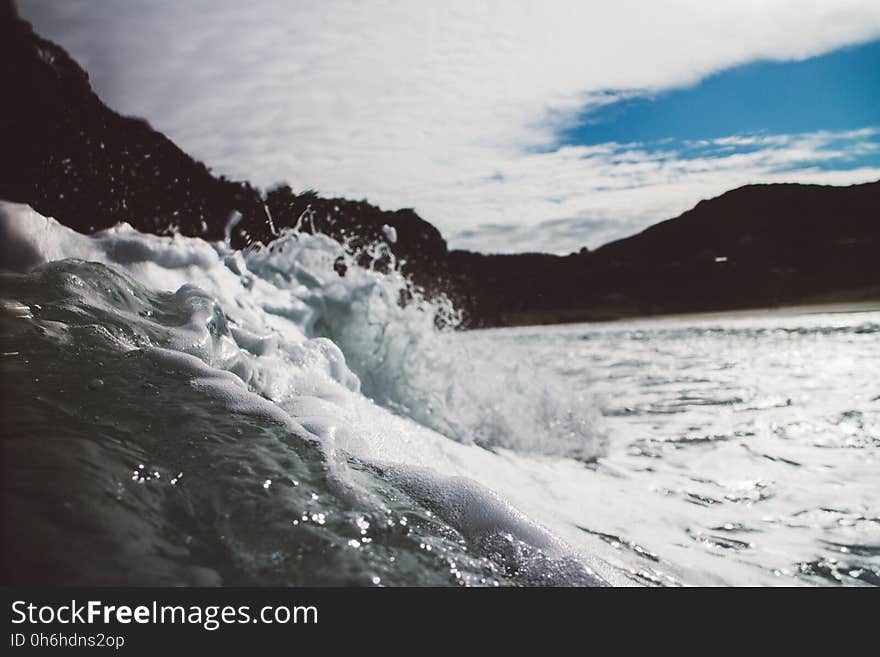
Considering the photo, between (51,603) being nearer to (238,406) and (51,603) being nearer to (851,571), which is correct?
(238,406)

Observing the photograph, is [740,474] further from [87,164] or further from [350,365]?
[87,164]

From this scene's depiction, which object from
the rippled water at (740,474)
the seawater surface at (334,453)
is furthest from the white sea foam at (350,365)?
the rippled water at (740,474)

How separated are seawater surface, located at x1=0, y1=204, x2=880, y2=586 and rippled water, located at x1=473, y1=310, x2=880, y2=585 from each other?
0.04 feet

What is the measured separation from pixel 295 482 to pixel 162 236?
179 centimetres

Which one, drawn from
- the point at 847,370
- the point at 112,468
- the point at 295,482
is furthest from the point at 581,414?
the point at 112,468

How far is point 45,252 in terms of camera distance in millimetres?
1743

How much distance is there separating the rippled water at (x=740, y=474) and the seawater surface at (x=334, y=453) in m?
0.01

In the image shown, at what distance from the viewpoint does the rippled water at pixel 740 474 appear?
1465 millimetres

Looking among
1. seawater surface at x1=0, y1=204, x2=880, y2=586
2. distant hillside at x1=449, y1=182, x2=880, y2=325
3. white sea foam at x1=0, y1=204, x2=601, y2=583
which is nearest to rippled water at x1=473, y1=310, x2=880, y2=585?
seawater surface at x1=0, y1=204, x2=880, y2=586

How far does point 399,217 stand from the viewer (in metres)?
3.97

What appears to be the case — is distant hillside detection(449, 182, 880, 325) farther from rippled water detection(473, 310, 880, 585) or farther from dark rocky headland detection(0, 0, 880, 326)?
rippled water detection(473, 310, 880, 585)

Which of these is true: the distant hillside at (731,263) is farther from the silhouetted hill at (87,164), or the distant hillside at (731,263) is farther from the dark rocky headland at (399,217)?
the silhouetted hill at (87,164)

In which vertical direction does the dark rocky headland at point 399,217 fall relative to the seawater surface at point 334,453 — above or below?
above

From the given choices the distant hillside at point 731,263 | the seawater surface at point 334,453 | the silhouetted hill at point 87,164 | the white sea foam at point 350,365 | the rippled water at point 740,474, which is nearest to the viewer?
the seawater surface at point 334,453
